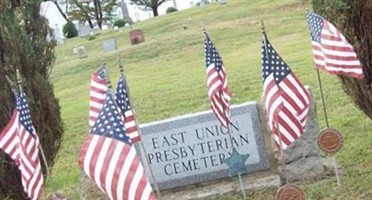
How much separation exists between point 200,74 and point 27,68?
35.9ft

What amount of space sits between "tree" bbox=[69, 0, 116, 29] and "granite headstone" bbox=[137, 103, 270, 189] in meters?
43.9

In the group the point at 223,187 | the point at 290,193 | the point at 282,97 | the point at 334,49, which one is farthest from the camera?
the point at 223,187

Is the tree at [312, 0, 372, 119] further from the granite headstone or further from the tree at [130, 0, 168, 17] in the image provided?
the tree at [130, 0, 168, 17]

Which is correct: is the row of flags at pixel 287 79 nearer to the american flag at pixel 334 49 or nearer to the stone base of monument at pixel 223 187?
the american flag at pixel 334 49

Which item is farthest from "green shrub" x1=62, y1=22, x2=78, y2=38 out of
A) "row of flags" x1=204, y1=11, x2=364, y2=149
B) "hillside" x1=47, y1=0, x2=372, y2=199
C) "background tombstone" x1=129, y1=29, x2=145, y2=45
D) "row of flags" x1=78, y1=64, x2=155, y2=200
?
"row of flags" x1=78, y1=64, x2=155, y2=200

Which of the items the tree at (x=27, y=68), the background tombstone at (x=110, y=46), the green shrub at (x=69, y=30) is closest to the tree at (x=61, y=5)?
the green shrub at (x=69, y=30)

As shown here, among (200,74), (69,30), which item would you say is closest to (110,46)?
(200,74)

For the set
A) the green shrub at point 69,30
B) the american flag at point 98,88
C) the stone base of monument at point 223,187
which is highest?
the american flag at point 98,88

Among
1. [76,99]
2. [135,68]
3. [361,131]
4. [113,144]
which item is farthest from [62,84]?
[113,144]

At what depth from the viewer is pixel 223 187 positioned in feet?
27.5

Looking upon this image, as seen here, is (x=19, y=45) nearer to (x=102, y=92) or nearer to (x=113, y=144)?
(x=102, y=92)

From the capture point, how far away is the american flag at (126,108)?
7143mm

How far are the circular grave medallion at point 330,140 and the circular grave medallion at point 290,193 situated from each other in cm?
110

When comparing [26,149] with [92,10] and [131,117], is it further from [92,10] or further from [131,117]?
[92,10]
